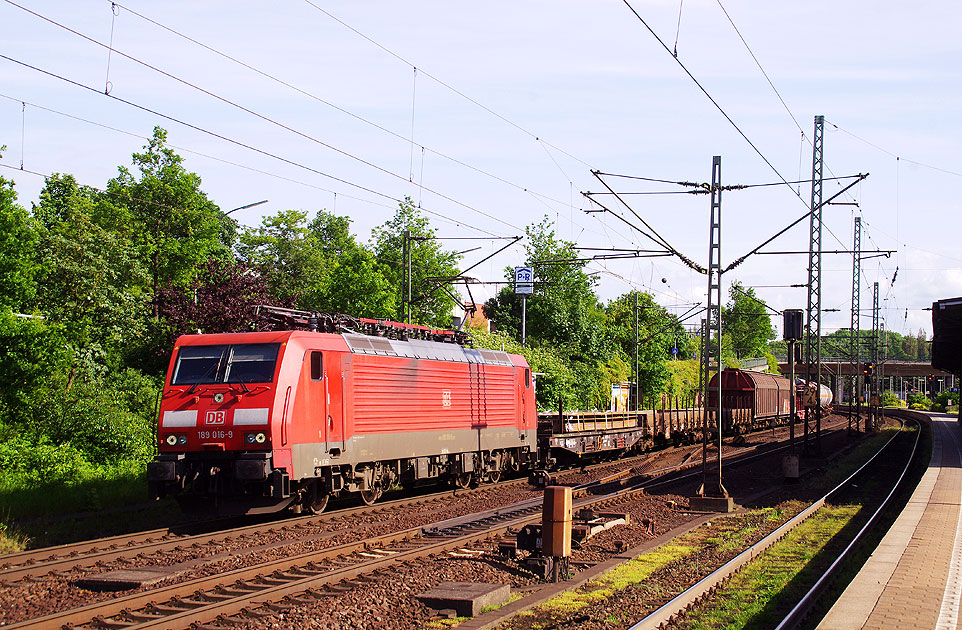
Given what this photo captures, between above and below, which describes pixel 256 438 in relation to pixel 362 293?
below

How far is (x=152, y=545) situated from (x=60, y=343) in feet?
36.1

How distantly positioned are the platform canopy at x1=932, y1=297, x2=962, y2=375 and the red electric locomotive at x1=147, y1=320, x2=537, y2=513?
19482mm

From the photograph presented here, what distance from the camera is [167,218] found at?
133ft

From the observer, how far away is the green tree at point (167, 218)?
36.0 metres

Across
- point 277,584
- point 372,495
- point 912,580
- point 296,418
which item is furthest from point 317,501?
point 912,580

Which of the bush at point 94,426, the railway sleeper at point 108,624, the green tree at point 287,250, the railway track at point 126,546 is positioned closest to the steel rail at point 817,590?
the railway sleeper at point 108,624

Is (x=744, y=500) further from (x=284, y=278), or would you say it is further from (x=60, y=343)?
(x=284, y=278)

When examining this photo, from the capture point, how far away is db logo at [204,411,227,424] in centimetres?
1528

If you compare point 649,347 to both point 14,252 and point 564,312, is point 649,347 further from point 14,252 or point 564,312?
point 14,252

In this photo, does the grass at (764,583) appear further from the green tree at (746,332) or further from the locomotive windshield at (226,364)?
the green tree at (746,332)

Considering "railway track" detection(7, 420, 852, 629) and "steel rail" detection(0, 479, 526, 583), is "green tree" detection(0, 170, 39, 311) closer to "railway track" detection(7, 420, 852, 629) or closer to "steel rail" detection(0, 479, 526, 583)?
"steel rail" detection(0, 479, 526, 583)

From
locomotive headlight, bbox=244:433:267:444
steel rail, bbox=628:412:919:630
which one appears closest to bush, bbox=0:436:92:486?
locomotive headlight, bbox=244:433:267:444

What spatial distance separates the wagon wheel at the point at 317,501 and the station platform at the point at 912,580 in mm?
9625

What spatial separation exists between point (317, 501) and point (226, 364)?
3399 millimetres
